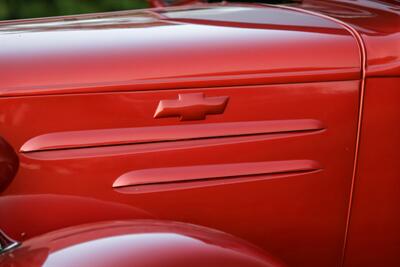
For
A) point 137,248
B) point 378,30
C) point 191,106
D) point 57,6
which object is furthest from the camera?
point 57,6

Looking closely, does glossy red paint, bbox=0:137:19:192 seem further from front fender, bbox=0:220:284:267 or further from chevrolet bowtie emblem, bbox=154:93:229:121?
chevrolet bowtie emblem, bbox=154:93:229:121

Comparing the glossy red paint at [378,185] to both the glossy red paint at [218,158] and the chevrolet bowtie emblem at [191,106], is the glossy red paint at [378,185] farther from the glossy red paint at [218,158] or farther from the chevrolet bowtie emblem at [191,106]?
the chevrolet bowtie emblem at [191,106]

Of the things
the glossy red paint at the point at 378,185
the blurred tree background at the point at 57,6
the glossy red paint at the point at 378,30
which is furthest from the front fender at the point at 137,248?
the blurred tree background at the point at 57,6

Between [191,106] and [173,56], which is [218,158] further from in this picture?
[173,56]

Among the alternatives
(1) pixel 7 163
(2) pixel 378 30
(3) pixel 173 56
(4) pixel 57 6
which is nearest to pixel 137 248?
(1) pixel 7 163

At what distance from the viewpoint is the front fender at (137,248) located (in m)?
1.39

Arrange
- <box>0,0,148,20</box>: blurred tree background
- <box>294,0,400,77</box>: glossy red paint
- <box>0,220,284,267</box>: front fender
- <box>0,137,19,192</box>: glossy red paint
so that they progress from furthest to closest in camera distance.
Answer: <box>0,0,148,20</box>: blurred tree background < <box>294,0,400,77</box>: glossy red paint < <box>0,137,19,192</box>: glossy red paint < <box>0,220,284,267</box>: front fender

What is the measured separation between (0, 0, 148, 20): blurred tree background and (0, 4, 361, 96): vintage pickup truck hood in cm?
372

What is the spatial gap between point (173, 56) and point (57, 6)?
13.8 feet

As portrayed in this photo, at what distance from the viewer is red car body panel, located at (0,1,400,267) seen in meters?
1.65

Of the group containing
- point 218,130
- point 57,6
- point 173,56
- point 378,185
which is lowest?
point 57,6

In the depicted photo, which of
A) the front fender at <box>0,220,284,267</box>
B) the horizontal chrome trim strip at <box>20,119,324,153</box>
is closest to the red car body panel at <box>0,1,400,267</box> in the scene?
the horizontal chrome trim strip at <box>20,119,324,153</box>

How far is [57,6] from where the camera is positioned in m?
5.70

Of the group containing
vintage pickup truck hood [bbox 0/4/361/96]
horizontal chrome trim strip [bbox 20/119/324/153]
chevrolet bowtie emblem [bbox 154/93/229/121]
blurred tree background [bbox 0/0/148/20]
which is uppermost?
vintage pickup truck hood [bbox 0/4/361/96]
